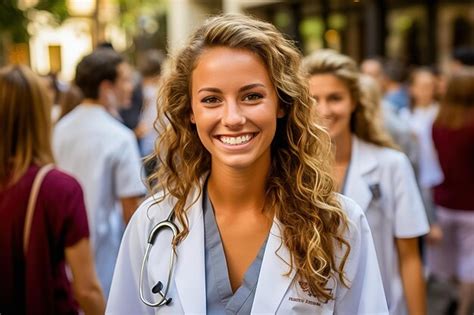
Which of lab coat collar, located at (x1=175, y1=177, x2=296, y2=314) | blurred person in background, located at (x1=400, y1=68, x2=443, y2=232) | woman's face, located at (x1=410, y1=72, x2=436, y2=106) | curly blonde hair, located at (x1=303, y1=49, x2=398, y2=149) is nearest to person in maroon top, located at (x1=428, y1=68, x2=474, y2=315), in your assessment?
blurred person in background, located at (x1=400, y1=68, x2=443, y2=232)

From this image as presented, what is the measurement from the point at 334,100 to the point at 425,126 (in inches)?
186

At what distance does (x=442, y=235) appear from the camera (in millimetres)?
6359

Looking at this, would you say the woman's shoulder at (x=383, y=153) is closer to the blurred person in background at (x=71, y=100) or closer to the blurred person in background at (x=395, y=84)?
the blurred person in background at (x=71, y=100)

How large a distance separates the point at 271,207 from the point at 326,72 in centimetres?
138

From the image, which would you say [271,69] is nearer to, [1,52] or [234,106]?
[234,106]

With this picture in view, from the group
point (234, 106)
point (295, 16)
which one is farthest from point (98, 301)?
point (295, 16)

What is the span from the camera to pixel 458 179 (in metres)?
6.11

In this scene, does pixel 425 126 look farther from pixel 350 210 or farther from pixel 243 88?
pixel 243 88

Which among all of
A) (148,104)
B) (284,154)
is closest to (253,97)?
(284,154)

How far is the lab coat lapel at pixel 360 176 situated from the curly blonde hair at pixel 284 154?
2.85ft

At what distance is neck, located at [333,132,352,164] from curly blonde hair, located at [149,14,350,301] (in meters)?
1.04

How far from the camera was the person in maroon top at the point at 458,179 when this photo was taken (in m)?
6.04

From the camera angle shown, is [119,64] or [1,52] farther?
[1,52]

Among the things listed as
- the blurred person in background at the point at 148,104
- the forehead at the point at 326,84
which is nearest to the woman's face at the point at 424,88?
the blurred person in background at the point at 148,104
